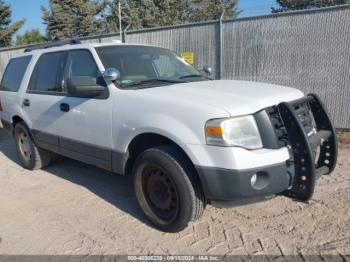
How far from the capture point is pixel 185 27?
8523 millimetres

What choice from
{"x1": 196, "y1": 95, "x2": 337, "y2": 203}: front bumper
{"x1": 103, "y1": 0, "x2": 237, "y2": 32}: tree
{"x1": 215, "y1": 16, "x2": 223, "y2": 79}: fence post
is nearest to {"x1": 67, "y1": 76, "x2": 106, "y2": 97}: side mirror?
{"x1": 196, "y1": 95, "x2": 337, "y2": 203}: front bumper

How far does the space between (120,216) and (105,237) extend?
0.45m

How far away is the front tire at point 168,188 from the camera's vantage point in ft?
10.2

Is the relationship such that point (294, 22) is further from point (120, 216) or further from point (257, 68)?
point (120, 216)

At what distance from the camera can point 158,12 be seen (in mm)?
32781

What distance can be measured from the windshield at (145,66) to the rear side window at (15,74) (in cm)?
205

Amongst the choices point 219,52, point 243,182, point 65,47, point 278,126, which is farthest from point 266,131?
point 219,52

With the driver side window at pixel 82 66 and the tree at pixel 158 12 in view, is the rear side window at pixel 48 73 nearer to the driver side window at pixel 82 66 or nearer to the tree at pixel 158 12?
the driver side window at pixel 82 66

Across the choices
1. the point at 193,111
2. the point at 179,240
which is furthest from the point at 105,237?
the point at 193,111

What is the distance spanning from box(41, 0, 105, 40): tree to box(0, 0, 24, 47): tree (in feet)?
10.4

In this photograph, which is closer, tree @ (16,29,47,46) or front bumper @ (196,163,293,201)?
front bumper @ (196,163,293,201)

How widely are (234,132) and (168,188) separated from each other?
928mm

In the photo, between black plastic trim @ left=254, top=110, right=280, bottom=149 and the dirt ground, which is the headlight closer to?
black plastic trim @ left=254, top=110, right=280, bottom=149

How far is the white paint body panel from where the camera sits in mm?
2883
